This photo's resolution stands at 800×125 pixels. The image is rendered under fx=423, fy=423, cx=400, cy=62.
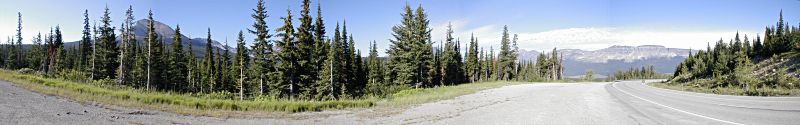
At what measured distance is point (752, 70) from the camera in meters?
61.0

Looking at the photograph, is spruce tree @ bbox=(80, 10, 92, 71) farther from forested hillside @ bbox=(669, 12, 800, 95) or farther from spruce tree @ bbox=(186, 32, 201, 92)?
forested hillside @ bbox=(669, 12, 800, 95)

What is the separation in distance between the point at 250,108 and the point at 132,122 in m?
5.19

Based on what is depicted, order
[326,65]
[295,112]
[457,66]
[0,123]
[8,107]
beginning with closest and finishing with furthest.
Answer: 1. [0,123]
2. [8,107]
3. [295,112]
4. [326,65]
5. [457,66]

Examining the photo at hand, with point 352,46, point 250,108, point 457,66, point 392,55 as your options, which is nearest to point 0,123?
point 250,108

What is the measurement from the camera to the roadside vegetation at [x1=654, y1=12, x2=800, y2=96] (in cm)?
3120

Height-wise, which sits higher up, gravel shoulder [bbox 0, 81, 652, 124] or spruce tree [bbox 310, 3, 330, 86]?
spruce tree [bbox 310, 3, 330, 86]

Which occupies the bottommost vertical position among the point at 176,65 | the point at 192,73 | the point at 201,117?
the point at 201,117

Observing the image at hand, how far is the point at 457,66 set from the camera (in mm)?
81438

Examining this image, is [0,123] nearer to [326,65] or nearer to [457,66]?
[326,65]

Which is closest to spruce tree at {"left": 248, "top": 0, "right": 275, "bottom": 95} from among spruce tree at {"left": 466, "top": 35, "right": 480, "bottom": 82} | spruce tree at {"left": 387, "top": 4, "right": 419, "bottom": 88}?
spruce tree at {"left": 387, "top": 4, "right": 419, "bottom": 88}

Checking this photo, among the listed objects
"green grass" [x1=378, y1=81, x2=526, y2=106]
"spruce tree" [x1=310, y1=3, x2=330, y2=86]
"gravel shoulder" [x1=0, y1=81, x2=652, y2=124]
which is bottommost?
"green grass" [x1=378, y1=81, x2=526, y2=106]

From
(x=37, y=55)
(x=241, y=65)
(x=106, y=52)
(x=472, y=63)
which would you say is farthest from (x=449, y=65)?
(x=37, y=55)

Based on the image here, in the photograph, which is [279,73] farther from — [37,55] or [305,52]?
[37,55]

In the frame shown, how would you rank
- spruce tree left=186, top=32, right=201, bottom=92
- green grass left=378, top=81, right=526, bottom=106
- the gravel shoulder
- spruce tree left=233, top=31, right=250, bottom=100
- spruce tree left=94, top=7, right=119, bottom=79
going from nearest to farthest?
1. the gravel shoulder
2. green grass left=378, top=81, right=526, bottom=106
3. spruce tree left=233, top=31, right=250, bottom=100
4. spruce tree left=94, top=7, right=119, bottom=79
5. spruce tree left=186, top=32, right=201, bottom=92
